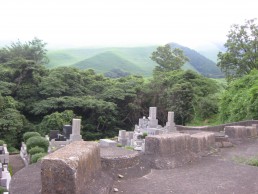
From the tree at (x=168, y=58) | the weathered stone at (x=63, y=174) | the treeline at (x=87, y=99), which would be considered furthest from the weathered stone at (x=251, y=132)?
the tree at (x=168, y=58)

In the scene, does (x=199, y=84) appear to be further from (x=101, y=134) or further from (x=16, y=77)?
(x=16, y=77)

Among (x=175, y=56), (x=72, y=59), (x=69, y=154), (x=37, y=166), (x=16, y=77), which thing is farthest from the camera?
(x=72, y=59)

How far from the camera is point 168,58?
157 feet

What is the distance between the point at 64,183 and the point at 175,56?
4634 cm

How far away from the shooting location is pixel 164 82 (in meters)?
34.3

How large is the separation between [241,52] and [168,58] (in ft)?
→ 55.5

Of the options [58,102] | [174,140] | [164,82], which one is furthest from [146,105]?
[174,140]

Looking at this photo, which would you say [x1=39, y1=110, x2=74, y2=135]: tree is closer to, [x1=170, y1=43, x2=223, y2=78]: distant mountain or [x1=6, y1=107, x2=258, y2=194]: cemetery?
[x1=6, y1=107, x2=258, y2=194]: cemetery

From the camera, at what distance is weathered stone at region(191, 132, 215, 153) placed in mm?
5797

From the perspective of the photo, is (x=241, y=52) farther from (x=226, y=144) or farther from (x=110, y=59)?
(x=110, y=59)

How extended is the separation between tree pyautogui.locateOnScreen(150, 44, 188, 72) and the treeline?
10477mm

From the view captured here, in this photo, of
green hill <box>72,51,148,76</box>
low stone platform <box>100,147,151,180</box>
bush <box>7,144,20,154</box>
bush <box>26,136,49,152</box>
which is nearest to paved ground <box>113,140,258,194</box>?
low stone platform <box>100,147,151,180</box>

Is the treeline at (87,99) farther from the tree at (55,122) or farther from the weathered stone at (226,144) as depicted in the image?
the weathered stone at (226,144)

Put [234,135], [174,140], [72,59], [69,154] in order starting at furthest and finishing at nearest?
[72,59] < [234,135] < [174,140] < [69,154]
